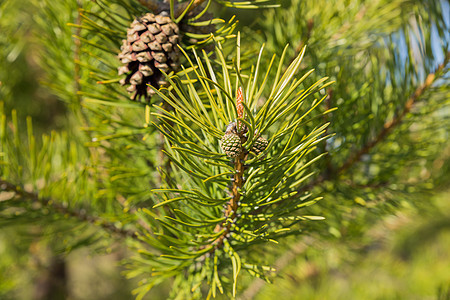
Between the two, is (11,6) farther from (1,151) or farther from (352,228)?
(352,228)

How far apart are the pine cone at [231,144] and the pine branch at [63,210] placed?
281mm

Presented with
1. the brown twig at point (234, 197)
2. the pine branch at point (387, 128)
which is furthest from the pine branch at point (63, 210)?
the pine branch at point (387, 128)

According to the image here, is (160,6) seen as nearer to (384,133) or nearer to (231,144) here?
(231,144)

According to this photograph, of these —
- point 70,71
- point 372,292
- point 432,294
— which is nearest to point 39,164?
point 70,71

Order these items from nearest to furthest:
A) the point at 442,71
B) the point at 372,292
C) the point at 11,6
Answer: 1. the point at 442,71
2. the point at 11,6
3. the point at 372,292

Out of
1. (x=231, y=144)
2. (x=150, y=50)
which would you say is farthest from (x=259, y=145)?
(x=150, y=50)

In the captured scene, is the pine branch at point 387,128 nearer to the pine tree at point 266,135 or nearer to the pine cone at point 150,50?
the pine tree at point 266,135

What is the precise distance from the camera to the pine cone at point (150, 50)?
298 millimetres

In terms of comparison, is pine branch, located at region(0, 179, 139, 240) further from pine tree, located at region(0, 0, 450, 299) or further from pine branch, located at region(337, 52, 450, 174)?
pine branch, located at region(337, 52, 450, 174)

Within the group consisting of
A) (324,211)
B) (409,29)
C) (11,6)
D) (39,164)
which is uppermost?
(11,6)

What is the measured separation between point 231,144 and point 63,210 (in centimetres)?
34

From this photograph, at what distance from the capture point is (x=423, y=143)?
0.47 meters

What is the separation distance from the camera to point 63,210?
1.55ft

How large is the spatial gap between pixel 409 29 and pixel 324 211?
28 centimetres
